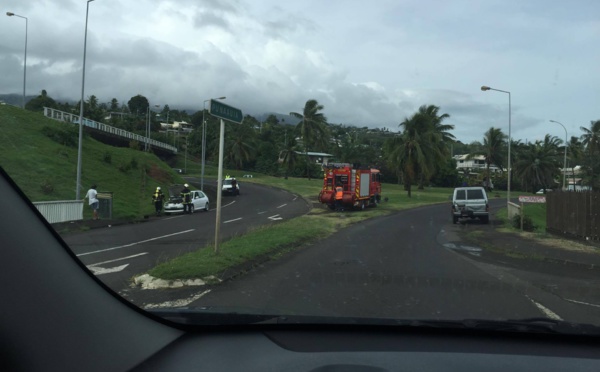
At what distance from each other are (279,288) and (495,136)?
221ft

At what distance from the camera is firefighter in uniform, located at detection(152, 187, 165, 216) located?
71.6 feet

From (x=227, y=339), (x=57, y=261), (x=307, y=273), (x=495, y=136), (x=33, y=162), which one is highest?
(x=495, y=136)

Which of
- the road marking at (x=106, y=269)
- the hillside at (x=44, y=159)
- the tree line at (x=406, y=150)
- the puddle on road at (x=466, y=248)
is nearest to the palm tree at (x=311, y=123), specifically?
the tree line at (x=406, y=150)

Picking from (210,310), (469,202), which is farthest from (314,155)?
(210,310)

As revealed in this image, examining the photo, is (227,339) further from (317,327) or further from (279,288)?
(279,288)

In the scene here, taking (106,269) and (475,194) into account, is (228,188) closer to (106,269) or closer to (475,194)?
(475,194)

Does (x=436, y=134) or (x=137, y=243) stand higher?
(x=436, y=134)

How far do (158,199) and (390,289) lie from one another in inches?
638

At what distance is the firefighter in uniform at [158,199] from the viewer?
859 inches

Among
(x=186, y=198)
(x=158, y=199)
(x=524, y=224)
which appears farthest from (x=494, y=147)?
(x=158, y=199)

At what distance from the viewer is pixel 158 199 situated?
22.6 metres

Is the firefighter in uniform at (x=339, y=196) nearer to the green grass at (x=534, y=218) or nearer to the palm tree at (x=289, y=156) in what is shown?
the green grass at (x=534, y=218)

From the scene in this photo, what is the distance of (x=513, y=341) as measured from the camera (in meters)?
3.18

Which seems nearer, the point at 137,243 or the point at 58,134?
the point at 58,134
